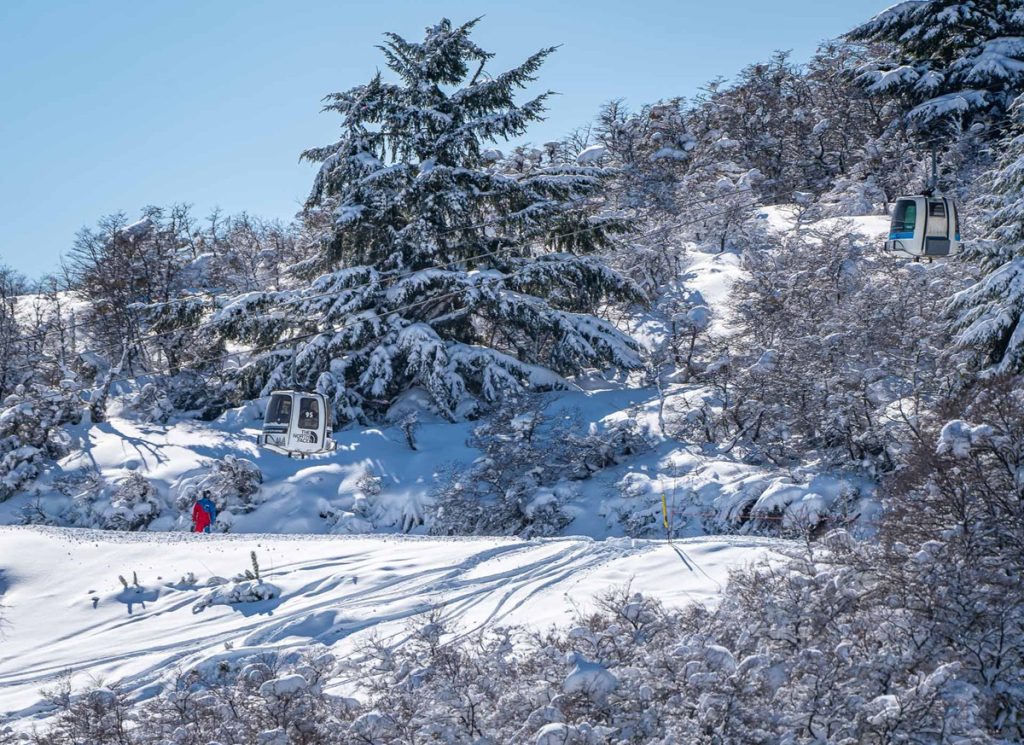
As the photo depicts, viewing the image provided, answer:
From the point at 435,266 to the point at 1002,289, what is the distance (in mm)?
17177

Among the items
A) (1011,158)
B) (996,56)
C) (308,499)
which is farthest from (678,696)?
(996,56)

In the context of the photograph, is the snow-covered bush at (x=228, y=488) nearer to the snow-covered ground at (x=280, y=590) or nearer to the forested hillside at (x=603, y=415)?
the forested hillside at (x=603, y=415)

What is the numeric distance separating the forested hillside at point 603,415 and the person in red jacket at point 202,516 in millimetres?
999

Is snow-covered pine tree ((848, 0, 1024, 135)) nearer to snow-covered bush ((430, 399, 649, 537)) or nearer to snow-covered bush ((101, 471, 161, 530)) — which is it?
snow-covered bush ((430, 399, 649, 537))

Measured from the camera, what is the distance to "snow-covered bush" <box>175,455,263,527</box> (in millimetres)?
26016

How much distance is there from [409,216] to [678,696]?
81.5ft

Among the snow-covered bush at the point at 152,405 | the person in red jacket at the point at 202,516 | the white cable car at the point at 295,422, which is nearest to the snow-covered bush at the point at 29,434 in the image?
the snow-covered bush at the point at 152,405

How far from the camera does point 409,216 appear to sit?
106 feet

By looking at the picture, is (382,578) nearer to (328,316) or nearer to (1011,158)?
(328,316)

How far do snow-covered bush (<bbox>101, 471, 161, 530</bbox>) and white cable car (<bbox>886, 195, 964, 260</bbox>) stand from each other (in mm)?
19895

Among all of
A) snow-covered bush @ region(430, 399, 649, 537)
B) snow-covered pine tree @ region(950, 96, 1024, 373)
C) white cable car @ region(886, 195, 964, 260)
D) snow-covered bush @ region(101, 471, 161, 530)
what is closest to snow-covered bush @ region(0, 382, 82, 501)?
snow-covered bush @ region(101, 471, 161, 530)

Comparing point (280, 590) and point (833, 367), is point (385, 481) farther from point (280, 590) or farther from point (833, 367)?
point (833, 367)

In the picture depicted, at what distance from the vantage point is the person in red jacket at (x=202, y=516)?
957 inches

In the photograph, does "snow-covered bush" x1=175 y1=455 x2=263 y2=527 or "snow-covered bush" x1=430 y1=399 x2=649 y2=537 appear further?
"snow-covered bush" x1=175 y1=455 x2=263 y2=527
